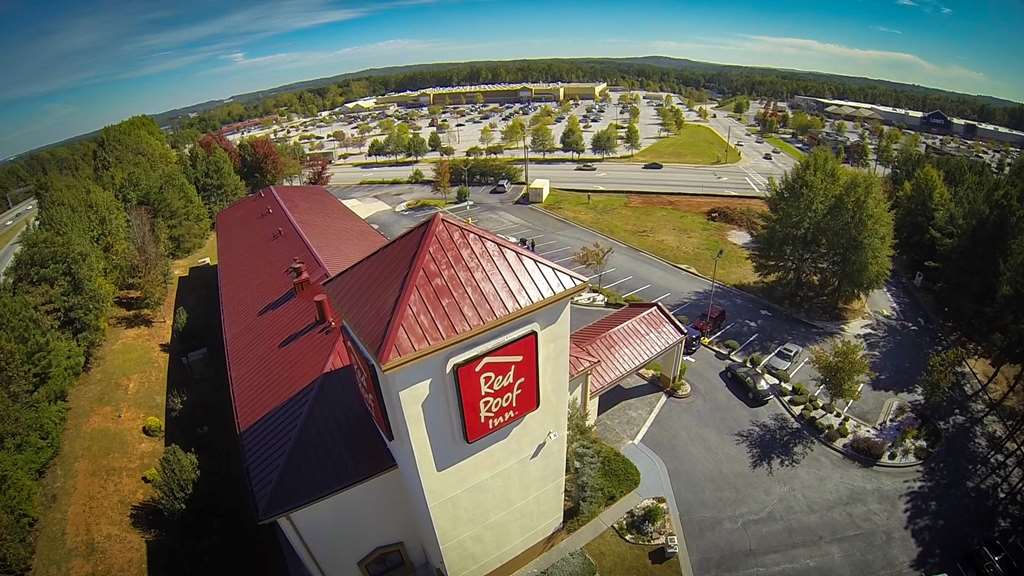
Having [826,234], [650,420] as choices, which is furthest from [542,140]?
[650,420]

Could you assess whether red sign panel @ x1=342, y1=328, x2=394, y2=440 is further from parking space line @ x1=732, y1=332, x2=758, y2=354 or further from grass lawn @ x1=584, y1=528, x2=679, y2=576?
parking space line @ x1=732, y1=332, x2=758, y2=354

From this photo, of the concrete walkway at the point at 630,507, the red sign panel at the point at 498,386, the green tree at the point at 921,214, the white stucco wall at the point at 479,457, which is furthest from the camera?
the green tree at the point at 921,214

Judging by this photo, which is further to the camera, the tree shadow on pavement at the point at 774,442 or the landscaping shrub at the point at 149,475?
the tree shadow on pavement at the point at 774,442

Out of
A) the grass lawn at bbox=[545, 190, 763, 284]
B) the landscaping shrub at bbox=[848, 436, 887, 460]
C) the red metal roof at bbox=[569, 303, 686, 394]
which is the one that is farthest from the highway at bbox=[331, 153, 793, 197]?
the landscaping shrub at bbox=[848, 436, 887, 460]

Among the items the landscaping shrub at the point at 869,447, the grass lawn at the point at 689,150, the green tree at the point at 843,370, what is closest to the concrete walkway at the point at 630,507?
the landscaping shrub at the point at 869,447

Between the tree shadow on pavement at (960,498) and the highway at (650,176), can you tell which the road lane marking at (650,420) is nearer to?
the tree shadow on pavement at (960,498)

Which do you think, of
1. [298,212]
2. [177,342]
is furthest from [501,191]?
[177,342]

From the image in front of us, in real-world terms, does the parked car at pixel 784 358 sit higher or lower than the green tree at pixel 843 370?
lower

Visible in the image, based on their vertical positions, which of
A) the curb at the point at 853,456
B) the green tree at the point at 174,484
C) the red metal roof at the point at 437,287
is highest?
the red metal roof at the point at 437,287
